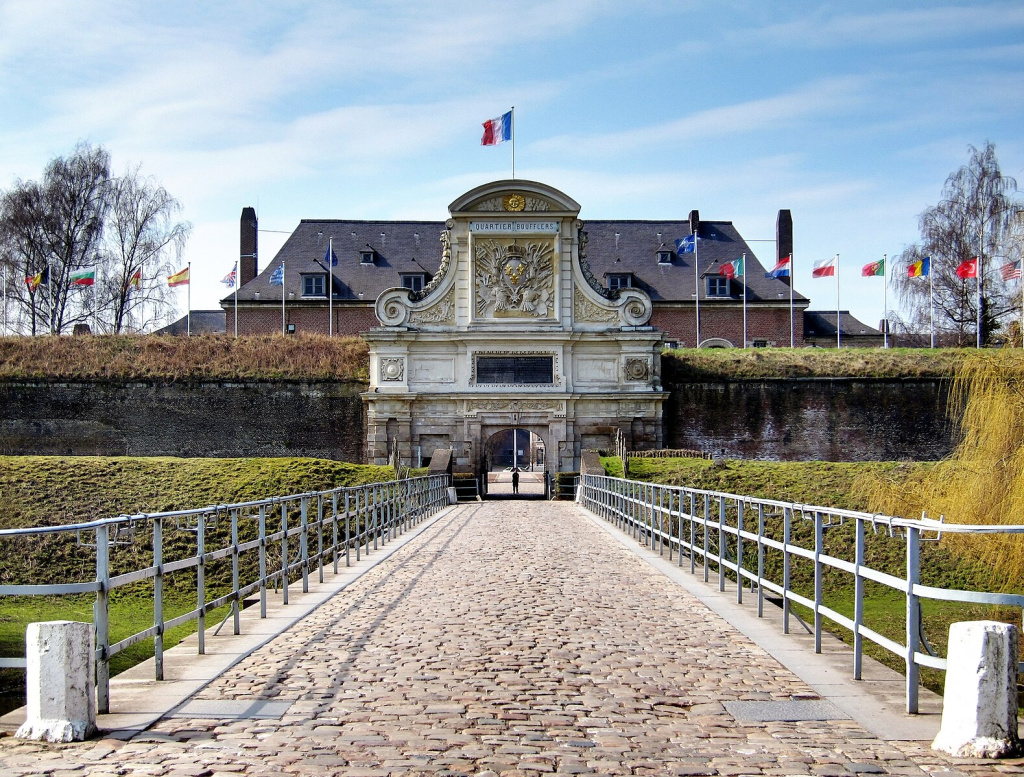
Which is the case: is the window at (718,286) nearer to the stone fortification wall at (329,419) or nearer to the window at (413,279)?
the stone fortification wall at (329,419)

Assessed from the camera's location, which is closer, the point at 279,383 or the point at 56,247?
the point at 279,383

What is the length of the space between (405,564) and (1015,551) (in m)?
7.27

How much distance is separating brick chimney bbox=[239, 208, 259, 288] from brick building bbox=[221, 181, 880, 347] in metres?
0.74

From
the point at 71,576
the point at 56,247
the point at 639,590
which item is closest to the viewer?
the point at 639,590

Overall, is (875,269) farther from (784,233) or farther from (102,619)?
(102,619)

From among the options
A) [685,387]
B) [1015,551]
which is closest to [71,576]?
[1015,551]

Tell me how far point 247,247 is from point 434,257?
934cm

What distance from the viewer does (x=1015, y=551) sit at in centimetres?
1189

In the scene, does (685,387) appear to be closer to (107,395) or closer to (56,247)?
(107,395)

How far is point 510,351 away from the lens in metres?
34.8

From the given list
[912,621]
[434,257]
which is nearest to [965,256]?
[434,257]

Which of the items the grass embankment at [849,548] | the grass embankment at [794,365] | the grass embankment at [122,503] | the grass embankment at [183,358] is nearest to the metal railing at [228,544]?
the grass embankment at [122,503]

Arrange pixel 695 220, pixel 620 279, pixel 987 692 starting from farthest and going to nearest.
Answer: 1. pixel 695 220
2. pixel 620 279
3. pixel 987 692

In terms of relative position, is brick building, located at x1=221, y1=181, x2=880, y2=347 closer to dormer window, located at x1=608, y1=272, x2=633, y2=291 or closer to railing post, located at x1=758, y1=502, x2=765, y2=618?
dormer window, located at x1=608, y1=272, x2=633, y2=291
